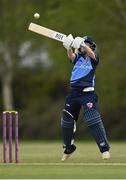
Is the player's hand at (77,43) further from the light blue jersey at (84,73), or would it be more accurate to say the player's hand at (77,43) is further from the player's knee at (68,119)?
the player's knee at (68,119)

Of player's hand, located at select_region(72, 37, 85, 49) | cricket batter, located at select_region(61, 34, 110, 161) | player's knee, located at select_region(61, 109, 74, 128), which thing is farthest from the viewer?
player's knee, located at select_region(61, 109, 74, 128)

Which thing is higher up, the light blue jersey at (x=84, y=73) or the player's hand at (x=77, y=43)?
the player's hand at (x=77, y=43)

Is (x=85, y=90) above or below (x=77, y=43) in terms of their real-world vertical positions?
below

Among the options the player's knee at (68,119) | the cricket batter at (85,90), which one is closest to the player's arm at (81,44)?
the cricket batter at (85,90)

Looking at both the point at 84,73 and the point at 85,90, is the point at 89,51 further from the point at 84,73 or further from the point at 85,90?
the point at 85,90

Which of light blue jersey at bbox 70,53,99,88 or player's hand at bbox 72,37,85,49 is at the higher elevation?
player's hand at bbox 72,37,85,49

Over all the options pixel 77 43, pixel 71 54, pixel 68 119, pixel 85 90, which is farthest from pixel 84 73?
pixel 68 119

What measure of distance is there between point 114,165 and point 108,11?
26587mm

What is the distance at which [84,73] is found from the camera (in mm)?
15164

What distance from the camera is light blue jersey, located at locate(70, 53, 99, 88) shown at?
15.2m

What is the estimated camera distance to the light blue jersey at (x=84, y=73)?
15172mm

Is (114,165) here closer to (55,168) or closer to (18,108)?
(55,168)

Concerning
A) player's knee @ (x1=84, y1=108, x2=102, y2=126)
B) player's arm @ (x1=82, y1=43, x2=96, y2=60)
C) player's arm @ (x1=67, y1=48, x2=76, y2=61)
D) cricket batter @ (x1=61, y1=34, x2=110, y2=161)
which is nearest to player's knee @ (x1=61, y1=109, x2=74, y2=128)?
cricket batter @ (x1=61, y1=34, x2=110, y2=161)

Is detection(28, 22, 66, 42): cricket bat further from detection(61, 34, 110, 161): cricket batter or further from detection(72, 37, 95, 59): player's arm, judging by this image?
detection(72, 37, 95, 59): player's arm
